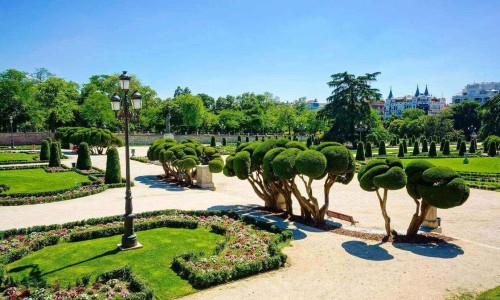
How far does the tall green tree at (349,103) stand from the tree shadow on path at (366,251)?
4805 cm

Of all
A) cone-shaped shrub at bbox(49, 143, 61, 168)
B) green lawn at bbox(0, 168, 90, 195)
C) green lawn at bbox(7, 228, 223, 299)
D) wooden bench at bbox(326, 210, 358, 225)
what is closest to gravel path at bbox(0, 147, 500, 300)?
wooden bench at bbox(326, 210, 358, 225)

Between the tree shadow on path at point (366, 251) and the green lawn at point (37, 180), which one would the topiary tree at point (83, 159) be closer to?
the green lawn at point (37, 180)

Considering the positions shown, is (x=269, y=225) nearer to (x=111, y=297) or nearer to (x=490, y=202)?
(x=111, y=297)

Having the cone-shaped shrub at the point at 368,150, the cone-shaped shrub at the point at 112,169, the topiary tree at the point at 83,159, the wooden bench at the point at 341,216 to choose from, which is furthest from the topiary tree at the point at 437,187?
the cone-shaped shrub at the point at 368,150

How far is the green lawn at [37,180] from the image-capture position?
21.6m

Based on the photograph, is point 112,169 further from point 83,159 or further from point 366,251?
point 366,251

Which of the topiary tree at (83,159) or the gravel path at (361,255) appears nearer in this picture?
the gravel path at (361,255)

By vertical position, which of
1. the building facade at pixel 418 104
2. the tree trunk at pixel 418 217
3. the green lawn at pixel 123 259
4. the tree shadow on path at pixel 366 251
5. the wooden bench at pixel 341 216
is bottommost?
the green lawn at pixel 123 259

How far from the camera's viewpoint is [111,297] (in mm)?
8023

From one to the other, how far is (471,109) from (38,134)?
96.0 metres

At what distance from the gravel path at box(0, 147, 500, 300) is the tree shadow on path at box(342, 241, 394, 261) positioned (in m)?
0.03

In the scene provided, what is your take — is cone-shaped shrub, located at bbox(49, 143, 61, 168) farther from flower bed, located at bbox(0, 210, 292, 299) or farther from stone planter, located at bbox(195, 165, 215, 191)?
flower bed, located at bbox(0, 210, 292, 299)

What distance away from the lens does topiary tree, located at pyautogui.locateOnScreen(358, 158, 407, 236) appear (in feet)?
→ 37.6

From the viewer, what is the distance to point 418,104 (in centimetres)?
16762
